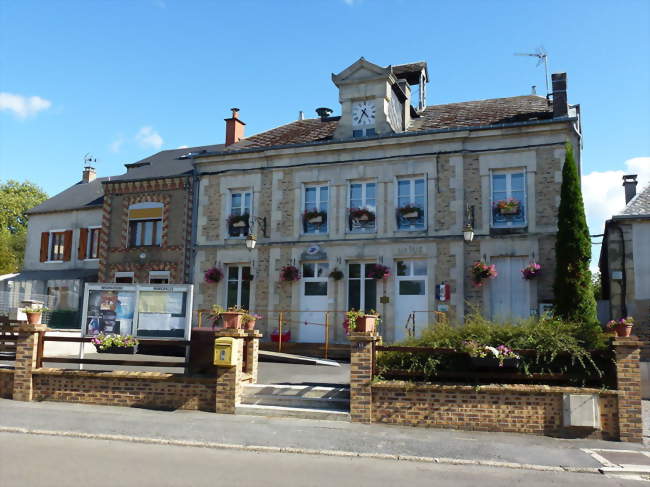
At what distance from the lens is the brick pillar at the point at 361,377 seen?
9586mm

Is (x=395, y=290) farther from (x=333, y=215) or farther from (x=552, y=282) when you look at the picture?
(x=552, y=282)

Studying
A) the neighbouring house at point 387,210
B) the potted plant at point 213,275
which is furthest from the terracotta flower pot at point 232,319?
the potted plant at point 213,275

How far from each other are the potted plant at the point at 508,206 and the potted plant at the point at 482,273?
1.62 metres

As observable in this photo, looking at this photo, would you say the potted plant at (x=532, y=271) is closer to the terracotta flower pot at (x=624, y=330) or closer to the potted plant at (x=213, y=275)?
the terracotta flower pot at (x=624, y=330)

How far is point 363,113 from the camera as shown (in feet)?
64.5

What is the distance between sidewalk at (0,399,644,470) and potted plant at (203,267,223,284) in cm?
1001

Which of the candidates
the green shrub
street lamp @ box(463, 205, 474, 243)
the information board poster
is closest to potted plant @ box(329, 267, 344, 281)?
street lamp @ box(463, 205, 474, 243)

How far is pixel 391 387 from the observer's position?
9.60 meters

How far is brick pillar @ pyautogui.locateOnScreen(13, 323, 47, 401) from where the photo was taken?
36.0ft

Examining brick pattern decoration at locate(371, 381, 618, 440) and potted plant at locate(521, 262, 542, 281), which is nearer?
brick pattern decoration at locate(371, 381, 618, 440)

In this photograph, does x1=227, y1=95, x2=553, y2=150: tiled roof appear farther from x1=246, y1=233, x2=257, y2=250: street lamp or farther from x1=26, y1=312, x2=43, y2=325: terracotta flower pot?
x1=26, y1=312, x2=43, y2=325: terracotta flower pot

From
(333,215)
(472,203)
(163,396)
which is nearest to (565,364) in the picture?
(163,396)

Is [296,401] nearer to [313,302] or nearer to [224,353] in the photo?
[224,353]

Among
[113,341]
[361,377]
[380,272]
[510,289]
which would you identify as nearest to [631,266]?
[510,289]
